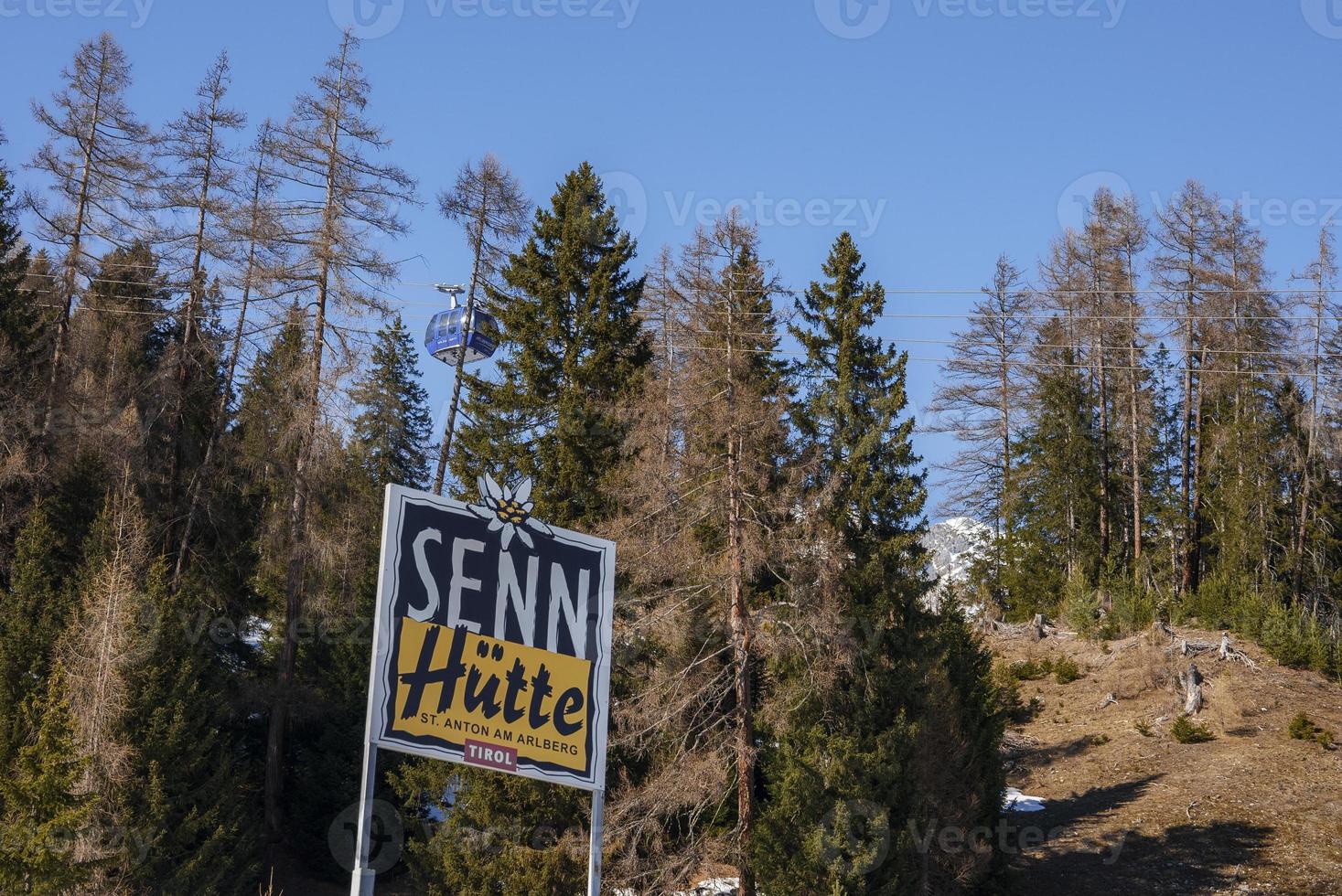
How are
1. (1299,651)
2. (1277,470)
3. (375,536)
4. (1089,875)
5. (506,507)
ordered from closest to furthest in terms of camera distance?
(506,507) → (1089,875) → (375,536) → (1299,651) → (1277,470)

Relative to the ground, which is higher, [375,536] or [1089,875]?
[375,536]

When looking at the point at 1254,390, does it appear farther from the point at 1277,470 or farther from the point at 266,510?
the point at 266,510

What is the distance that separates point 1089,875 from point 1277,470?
2477 cm

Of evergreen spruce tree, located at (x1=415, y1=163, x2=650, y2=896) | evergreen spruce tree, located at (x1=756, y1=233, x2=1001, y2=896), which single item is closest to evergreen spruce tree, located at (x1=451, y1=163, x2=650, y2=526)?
evergreen spruce tree, located at (x1=415, y1=163, x2=650, y2=896)

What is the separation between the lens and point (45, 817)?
19953 millimetres

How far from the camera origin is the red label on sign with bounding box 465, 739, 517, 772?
47.1 feet

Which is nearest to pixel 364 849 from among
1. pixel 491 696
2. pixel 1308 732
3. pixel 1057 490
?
pixel 491 696

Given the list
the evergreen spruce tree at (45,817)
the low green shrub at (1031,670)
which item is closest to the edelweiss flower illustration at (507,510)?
the evergreen spruce tree at (45,817)

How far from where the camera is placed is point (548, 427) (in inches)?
1316

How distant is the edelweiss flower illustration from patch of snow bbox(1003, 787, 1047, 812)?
21.1 metres

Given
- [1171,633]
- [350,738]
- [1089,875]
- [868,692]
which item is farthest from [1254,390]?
[350,738]

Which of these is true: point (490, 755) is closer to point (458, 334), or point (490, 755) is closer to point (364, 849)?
→ point (364, 849)

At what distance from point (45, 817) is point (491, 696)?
9.60 metres

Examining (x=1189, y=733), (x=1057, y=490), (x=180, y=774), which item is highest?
(x=1057, y=490)
